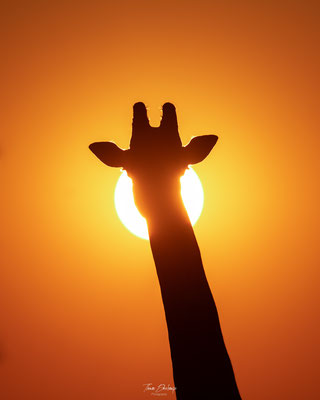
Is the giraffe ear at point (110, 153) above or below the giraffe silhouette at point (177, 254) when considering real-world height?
above

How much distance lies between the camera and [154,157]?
11.5 feet

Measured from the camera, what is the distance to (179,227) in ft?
10.5

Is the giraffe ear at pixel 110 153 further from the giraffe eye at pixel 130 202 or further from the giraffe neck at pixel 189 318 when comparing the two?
the giraffe eye at pixel 130 202

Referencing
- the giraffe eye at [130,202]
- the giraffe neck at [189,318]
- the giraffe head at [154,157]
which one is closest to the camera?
the giraffe neck at [189,318]

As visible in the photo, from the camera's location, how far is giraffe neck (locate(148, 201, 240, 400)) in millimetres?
2809

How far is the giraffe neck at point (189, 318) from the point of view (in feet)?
9.21

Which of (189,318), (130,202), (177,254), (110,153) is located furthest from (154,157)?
(130,202)

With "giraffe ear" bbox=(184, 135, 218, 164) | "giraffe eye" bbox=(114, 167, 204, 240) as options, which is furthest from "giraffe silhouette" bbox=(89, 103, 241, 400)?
"giraffe eye" bbox=(114, 167, 204, 240)

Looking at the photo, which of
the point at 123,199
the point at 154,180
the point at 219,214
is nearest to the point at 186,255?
the point at 154,180

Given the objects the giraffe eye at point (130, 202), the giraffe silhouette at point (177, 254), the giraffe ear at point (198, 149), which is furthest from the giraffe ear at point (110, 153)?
the giraffe eye at point (130, 202)

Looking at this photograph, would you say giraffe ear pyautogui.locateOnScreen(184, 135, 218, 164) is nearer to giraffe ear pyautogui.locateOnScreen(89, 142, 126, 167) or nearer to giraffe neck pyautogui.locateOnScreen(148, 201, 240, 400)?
giraffe ear pyautogui.locateOnScreen(89, 142, 126, 167)

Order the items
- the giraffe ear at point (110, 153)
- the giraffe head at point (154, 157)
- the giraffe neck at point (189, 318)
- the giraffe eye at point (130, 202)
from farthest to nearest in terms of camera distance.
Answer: the giraffe eye at point (130, 202) < the giraffe ear at point (110, 153) < the giraffe head at point (154, 157) < the giraffe neck at point (189, 318)

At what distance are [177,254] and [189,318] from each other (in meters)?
0.45

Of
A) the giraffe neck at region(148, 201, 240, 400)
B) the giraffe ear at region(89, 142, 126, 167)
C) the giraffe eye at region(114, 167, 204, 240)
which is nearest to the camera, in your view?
the giraffe neck at region(148, 201, 240, 400)
